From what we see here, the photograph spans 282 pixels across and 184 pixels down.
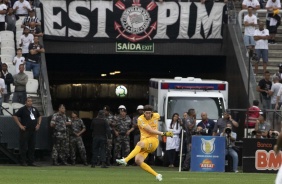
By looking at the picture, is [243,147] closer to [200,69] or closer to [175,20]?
[175,20]

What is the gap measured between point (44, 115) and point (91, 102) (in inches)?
647

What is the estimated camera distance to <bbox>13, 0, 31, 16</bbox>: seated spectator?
39.7 m

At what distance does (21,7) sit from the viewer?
3978 cm

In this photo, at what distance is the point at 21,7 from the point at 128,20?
4.05 m

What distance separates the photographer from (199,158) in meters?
31.9

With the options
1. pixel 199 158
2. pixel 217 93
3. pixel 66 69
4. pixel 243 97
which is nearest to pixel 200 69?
pixel 66 69

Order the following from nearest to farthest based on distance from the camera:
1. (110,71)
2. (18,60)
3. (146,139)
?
1. (146,139)
2. (18,60)
3. (110,71)

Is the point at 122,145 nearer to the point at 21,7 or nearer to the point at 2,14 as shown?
the point at 2,14

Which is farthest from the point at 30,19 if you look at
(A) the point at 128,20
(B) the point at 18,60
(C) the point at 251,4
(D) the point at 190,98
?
(C) the point at 251,4

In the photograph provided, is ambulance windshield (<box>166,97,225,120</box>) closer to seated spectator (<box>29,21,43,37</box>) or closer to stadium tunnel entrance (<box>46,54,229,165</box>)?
seated spectator (<box>29,21,43,37</box>)

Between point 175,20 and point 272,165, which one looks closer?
point 272,165

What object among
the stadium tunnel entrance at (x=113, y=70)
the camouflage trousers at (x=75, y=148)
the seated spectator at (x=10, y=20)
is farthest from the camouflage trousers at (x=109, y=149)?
the stadium tunnel entrance at (x=113, y=70)

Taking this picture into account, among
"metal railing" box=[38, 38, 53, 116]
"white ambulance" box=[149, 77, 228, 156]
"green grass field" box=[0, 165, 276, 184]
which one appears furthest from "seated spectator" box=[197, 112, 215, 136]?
Answer: "metal railing" box=[38, 38, 53, 116]

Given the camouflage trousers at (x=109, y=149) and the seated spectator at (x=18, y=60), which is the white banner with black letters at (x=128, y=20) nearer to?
the seated spectator at (x=18, y=60)
